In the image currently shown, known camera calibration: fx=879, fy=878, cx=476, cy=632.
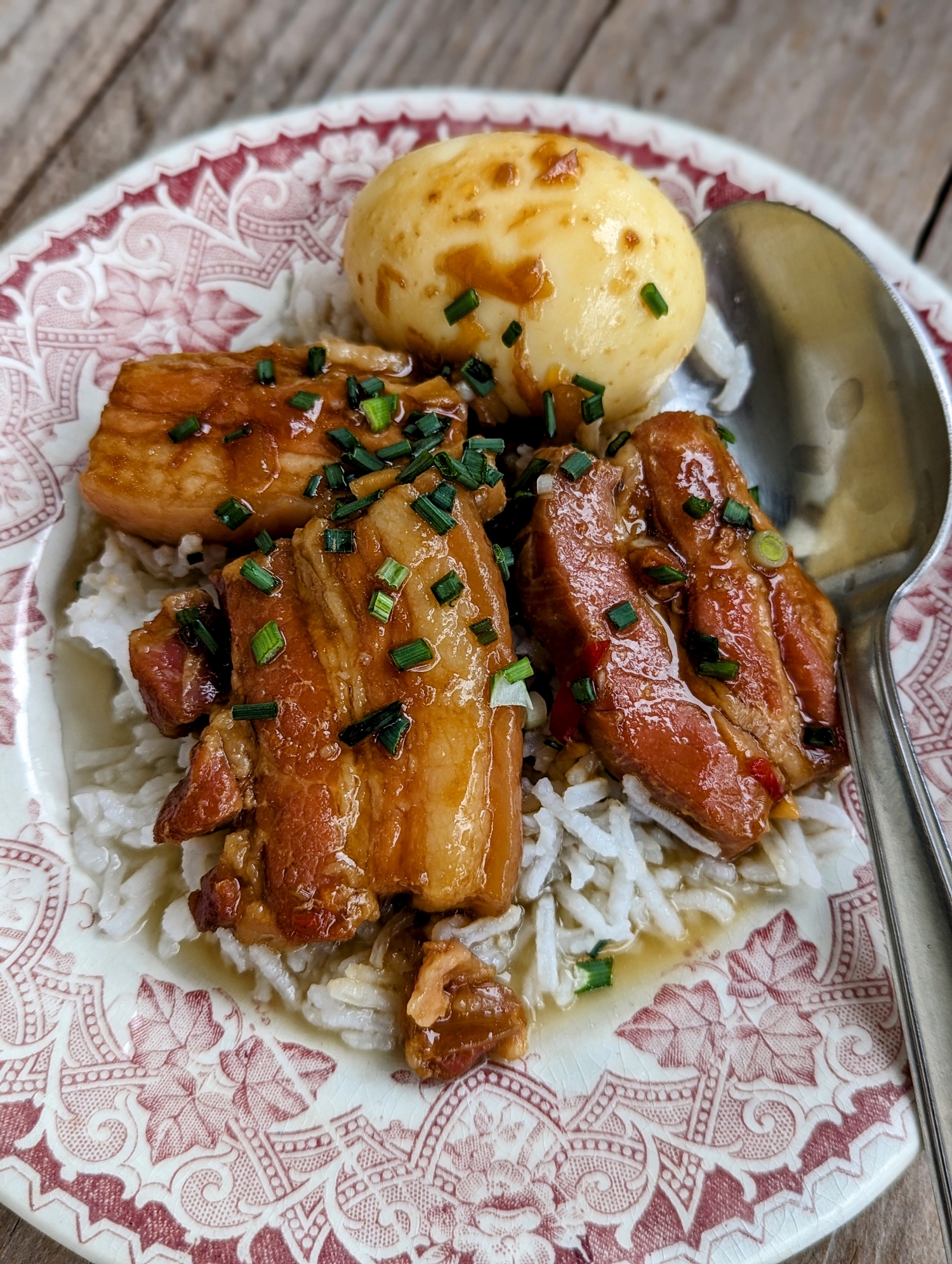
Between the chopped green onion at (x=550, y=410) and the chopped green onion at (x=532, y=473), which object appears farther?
the chopped green onion at (x=550, y=410)

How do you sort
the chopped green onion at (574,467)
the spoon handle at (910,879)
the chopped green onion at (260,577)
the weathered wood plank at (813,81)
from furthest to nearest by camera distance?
the weathered wood plank at (813,81)
the chopped green onion at (574,467)
the chopped green onion at (260,577)
the spoon handle at (910,879)

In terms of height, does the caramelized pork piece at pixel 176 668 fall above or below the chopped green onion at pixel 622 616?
below

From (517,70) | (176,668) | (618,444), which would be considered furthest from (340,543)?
(517,70)

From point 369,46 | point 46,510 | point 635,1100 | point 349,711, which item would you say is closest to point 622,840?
point 635,1100

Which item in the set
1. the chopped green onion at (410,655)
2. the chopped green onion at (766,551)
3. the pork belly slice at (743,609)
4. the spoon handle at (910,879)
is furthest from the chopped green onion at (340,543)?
the spoon handle at (910,879)

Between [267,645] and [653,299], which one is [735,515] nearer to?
[653,299]

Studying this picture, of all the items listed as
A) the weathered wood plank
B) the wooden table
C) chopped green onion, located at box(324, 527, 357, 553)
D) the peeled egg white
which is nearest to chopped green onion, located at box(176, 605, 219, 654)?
chopped green onion, located at box(324, 527, 357, 553)

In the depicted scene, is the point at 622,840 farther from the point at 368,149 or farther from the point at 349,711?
the point at 368,149

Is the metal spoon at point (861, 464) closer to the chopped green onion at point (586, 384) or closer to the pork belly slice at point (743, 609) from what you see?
the pork belly slice at point (743, 609)
